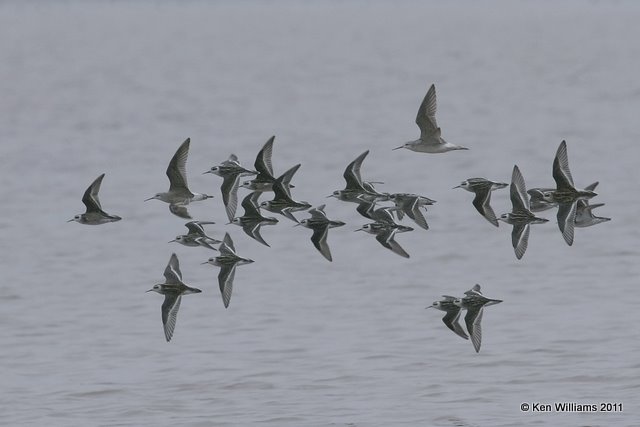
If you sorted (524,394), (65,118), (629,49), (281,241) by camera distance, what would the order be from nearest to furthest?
(524,394) → (281,241) → (65,118) → (629,49)

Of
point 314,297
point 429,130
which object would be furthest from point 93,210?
point 314,297

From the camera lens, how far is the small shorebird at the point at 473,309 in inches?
890

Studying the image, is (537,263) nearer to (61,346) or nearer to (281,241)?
(281,241)

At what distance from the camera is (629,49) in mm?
177000

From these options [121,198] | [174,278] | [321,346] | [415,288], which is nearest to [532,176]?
[121,198]

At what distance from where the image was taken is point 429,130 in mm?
23516

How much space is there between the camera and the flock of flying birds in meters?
21.1

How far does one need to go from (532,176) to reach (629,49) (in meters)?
123

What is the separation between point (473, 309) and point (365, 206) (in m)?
2.34

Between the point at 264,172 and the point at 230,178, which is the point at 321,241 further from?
the point at 230,178

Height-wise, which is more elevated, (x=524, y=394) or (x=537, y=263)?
(x=537, y=263)

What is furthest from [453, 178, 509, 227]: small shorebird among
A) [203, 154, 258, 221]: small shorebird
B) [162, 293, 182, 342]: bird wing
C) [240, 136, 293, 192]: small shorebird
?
[162, 293, 182, 342]: bird wing

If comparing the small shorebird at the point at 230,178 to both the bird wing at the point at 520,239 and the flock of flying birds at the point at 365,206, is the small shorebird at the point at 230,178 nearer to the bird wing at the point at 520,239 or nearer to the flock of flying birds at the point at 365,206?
the flock of flying birds at the point at 365,206

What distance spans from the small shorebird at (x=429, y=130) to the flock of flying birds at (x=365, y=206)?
2 cm
